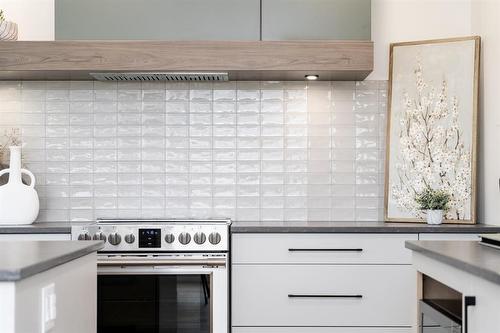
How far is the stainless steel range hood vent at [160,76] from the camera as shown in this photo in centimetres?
379

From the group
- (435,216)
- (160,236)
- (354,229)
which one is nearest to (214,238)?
(160,236)

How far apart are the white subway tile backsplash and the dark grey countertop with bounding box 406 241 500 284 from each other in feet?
5.31

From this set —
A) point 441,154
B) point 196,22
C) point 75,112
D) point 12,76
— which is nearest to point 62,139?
point 75,112

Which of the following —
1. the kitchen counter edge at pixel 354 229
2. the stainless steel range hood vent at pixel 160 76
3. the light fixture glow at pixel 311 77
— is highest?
the light fixture glow at pixel 311 77

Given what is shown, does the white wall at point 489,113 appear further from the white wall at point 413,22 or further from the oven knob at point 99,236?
the oven knob at point 99,236

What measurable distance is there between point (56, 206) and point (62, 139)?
16.7 inches

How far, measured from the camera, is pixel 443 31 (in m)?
4.16

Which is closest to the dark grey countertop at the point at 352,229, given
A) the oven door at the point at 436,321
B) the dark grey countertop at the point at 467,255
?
the dark grey countertop at the point at 467,255

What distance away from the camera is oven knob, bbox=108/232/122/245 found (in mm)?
3551

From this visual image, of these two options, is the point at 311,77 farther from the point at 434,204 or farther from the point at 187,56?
the point at 434,204

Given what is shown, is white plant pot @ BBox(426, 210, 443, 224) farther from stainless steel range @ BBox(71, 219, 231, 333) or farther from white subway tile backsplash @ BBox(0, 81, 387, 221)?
stainless steel range @ BBox(71, 219, 231, 333)

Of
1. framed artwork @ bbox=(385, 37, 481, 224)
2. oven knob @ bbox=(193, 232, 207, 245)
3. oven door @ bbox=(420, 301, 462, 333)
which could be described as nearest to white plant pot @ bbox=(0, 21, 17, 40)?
oven knob @ bbox=(193, 232, 207, 245)

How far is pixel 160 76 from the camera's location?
3.85 metres

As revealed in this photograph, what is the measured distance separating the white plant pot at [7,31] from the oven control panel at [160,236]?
3.90ft
